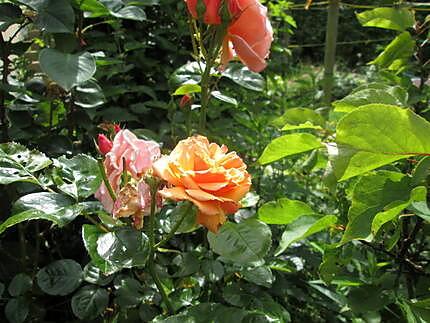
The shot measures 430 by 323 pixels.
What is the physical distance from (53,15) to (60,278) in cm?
51

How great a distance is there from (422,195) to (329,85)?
5.30 ft

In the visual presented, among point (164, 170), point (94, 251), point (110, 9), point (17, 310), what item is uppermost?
point (110, 9)

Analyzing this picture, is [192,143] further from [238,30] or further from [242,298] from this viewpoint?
[242,298]

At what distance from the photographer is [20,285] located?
3.46ft

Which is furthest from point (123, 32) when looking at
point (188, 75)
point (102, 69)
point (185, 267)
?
point (185, 267)

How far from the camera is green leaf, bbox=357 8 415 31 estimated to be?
1.13m

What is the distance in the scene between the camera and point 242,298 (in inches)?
40.3

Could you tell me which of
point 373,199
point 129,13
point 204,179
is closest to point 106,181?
point 204,179

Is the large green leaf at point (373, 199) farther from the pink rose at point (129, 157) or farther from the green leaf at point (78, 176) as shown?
the green leaf at point (78, 176)

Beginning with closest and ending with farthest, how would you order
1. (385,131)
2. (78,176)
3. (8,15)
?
(385,131)
(78,176)
(8,15)

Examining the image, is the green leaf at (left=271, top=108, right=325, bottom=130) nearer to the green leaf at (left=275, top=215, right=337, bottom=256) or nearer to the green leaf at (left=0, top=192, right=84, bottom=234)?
the green leaf at (left=275, top=215, right=337, bottom=256)

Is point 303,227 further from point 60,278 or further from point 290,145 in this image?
point 60,278

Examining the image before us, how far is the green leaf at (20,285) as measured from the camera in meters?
1.05

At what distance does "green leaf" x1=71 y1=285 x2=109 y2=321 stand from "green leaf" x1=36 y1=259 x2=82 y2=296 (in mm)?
23
